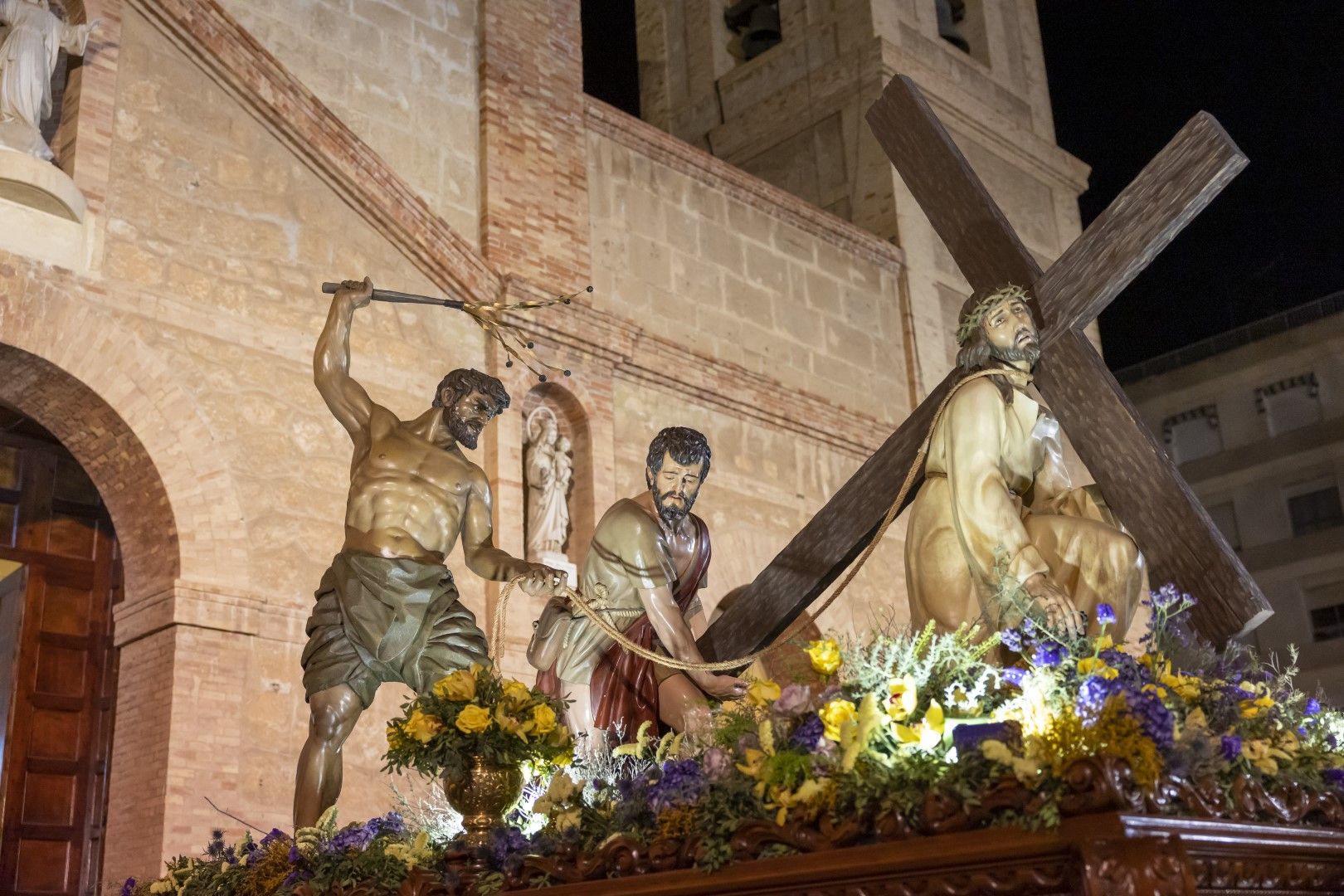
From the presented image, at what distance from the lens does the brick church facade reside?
8.33 meters

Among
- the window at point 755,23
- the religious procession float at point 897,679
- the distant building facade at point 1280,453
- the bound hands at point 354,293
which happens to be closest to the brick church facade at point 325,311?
the window at point 755,23

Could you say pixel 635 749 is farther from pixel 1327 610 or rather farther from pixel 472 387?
pixel 1327 610

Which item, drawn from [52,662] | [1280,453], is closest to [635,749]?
[52,662]

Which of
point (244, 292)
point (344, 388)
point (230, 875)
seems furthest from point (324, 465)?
point (230, 875)

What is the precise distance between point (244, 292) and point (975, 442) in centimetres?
590

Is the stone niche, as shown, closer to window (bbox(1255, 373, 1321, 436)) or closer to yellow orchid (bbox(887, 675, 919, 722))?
yellow orchid (bbox(887, 675, 919, 722))

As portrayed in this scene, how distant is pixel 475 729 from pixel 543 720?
0.20 m

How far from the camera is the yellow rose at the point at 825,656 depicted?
11.9 ft

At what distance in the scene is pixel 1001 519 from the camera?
14.7ft

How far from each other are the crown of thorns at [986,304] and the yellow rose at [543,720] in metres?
1.88

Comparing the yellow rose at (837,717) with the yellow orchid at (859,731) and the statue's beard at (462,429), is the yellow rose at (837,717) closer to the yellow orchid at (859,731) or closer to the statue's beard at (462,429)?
the yellow orchid at (859,731)

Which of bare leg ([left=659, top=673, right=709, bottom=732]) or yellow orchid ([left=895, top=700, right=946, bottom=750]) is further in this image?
bare leg ([left=659, top=673, right=709, bottom=732])

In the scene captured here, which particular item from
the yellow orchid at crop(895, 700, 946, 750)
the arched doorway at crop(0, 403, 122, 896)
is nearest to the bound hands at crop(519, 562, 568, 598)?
the yellow orchid at crop(895, 700, 946, 750)

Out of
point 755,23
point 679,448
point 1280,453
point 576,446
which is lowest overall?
point 679,448
